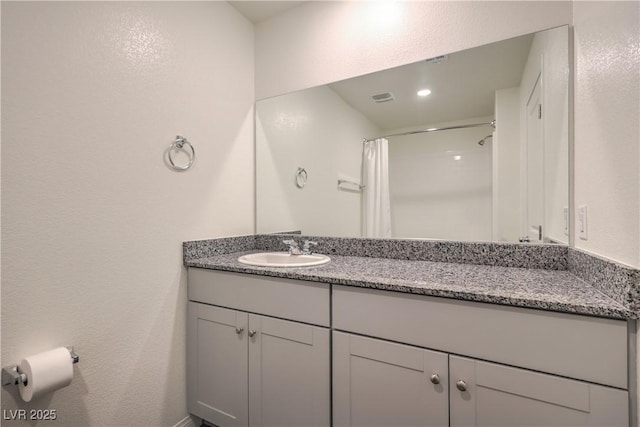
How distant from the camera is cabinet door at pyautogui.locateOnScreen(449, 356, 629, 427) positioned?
751 mm

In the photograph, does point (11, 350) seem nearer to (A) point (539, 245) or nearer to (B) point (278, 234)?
(B) point (278, 234)

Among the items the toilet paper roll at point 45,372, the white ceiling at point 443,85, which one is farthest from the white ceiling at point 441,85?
the toilet paper roll at point 45,372

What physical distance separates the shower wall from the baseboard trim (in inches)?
56.6

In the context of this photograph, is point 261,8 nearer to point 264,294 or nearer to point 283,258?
point 283,258

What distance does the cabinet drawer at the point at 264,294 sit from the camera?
1161 mm

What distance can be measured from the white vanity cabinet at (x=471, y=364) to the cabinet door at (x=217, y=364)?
0.48 m

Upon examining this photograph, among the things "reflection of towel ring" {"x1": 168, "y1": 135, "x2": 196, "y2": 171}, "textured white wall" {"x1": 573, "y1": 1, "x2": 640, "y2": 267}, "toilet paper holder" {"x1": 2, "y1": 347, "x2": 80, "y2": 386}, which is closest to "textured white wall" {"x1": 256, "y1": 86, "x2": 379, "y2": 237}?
"reflection of towel ring" {"x1": 168, "y1": 135, "x2": 196, "y2": 171}

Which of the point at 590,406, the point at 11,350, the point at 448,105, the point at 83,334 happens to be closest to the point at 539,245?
the point at 590,406

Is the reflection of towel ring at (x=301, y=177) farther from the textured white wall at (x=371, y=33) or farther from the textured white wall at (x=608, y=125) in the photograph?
the textured white wall at (x=608, y=125)

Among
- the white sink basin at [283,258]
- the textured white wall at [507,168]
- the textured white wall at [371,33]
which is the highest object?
the textured white wall at [371,33]

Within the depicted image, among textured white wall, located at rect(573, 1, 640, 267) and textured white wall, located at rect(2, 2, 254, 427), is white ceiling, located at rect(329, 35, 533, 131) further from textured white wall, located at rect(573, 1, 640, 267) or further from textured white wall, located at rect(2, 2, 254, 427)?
textured white wall, located at rect(2, 2, 254, 427)

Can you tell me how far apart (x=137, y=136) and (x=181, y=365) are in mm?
1142

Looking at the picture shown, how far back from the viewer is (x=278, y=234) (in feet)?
6.39

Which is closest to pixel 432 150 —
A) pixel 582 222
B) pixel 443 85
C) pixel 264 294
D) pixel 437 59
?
pixel 443 85
